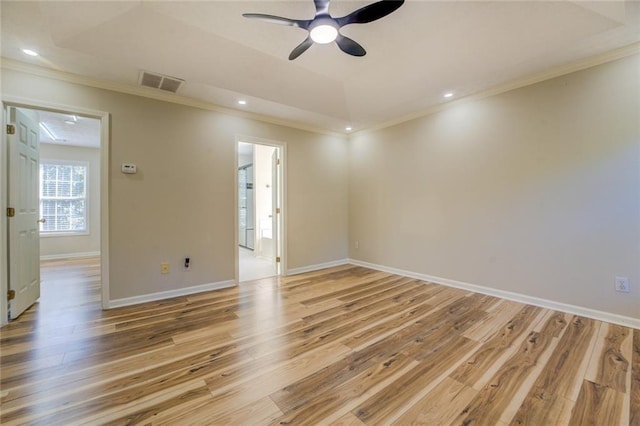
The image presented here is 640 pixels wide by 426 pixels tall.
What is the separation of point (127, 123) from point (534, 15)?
3.98 meters

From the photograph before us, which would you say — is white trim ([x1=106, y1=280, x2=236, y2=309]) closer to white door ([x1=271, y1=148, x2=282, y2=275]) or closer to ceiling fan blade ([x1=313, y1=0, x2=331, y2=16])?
white door ([x1=271, y1=148, x2=282, y2=275])

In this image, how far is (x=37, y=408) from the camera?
4.81 feet

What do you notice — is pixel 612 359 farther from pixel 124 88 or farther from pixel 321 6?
pixel 124 88

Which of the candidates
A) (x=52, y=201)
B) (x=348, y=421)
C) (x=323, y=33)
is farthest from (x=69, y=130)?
(x=348, y=421)

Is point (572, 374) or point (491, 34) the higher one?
point (491, 34)

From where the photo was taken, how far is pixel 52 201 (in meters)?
5.73

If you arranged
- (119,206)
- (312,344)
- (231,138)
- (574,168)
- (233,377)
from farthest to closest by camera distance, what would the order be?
(231,138) < (119,206) < (574,168) < (312,344) < (233,377)

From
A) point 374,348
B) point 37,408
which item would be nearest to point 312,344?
point 374,348

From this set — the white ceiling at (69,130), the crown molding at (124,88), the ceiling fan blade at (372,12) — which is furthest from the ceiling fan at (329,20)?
the white ceiling at (69,130)

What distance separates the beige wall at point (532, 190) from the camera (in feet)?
8.11

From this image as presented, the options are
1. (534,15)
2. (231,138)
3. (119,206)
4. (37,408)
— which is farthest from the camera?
(231,138)

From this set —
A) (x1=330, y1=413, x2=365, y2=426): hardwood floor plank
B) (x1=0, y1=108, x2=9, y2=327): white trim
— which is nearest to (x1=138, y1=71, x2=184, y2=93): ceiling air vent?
(x1=0, y1=108, x2=9, y2=327): white trim

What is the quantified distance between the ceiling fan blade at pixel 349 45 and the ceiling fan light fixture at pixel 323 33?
0.06m

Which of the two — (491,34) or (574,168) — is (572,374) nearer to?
(574,168)
